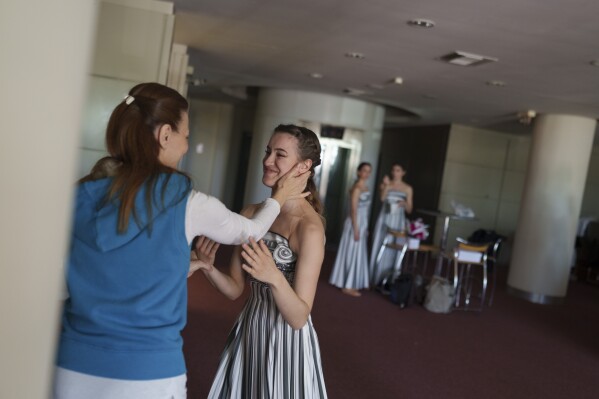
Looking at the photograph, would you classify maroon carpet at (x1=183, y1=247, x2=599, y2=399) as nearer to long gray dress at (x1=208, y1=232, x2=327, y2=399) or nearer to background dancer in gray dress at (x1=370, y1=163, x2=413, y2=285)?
background dancer in gray dress at (x1=370, y1=163, x2=413, y2=285)

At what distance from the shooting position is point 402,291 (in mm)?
7293

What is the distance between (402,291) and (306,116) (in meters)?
4.90

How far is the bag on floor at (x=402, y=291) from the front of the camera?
7281 mm

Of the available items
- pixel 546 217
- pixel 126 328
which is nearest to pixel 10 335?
pixel 126 328

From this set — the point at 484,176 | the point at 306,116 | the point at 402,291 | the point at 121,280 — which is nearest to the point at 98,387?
the point at 121,280

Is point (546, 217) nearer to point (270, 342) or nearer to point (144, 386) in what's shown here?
point (270, 342)

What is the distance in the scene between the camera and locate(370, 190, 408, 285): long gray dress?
26.8 feet

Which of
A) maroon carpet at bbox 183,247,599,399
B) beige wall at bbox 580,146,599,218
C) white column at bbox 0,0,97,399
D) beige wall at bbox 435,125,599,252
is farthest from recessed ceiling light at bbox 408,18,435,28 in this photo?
beige wall at bbox 580,146,599,218

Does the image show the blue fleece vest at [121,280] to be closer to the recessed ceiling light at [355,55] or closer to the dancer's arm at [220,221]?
the dancer's arm at [220,221]

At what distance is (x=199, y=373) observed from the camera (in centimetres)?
414

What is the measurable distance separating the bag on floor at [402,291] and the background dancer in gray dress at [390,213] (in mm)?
793

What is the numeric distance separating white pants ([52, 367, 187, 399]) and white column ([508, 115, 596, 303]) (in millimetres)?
8755

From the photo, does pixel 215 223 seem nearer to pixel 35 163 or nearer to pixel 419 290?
pixel 35 163

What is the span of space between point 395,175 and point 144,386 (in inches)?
282
